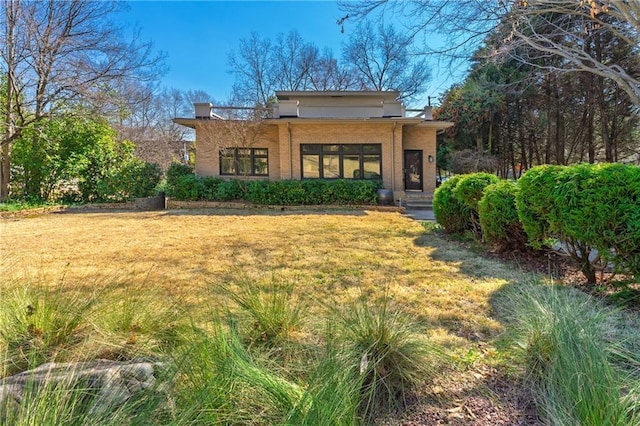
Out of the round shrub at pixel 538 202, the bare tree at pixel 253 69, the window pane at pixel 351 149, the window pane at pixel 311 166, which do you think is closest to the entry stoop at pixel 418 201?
the window pane at pixel 351 149

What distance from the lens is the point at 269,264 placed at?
17.0 feet

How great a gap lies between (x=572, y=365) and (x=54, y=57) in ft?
55.7

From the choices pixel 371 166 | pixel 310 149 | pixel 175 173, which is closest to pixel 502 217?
pixel 371 166

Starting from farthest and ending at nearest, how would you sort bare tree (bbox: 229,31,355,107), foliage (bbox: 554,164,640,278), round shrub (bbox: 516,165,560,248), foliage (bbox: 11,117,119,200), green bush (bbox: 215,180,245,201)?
bare tree (bbox: 229,31,355,107) → green bush (bbox: 215,180,245,201) → foliage (bbox: 11,117,119,200) → round shrub (bbox: 516,165,560,248) → foliage (bbox: 554,164,640,278)

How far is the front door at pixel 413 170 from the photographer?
15965 millimetres

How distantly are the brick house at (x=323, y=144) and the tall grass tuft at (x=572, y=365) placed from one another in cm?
1240

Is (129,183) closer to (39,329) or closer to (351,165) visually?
(351,165)

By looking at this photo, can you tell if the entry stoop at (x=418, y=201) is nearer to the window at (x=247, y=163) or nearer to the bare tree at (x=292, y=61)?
the window at (x=247, y=163)

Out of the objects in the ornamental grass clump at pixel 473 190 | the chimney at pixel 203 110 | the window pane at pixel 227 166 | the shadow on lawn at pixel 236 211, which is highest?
the chimney at pixel 203 110

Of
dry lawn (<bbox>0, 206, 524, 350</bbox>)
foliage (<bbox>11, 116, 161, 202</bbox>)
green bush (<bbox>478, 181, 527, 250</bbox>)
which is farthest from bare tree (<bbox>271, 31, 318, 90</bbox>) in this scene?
green bush (<bbox>478, 181, 527, 250</bbox>)

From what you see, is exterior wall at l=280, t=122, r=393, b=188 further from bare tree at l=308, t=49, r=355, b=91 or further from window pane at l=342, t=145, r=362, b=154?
bare tree at l=308, t=49, r=355, b=91

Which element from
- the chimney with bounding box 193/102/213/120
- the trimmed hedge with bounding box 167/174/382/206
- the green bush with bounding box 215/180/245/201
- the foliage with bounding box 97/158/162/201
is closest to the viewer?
the trimmed hedge with bounding box 167/174/382/206

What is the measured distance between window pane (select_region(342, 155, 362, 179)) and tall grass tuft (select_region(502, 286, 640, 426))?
12936 mm

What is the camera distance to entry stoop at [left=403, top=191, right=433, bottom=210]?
1409 centimetres
